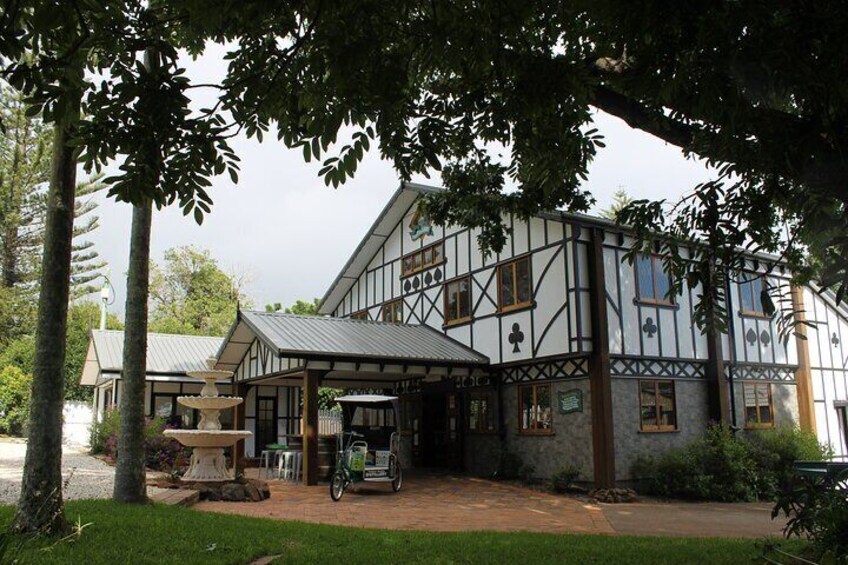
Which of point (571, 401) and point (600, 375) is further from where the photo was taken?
point (571, 401)

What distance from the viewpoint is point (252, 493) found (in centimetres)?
1249

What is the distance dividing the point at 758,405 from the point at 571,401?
18.8 feet

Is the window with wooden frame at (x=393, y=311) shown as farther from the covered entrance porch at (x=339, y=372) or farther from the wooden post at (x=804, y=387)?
the wooden post at (x=804, y=387)

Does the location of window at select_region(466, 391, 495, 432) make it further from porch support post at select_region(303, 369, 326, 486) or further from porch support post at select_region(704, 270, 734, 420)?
porch support post at select_region(704, 270, 734, 420)

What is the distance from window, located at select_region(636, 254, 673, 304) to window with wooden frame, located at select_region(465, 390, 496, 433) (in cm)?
457

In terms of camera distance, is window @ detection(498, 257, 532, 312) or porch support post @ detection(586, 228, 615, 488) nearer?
porch support post @ detection(586, 228, 615, 488)

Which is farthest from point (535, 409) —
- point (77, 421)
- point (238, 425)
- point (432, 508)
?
point (77, 421)

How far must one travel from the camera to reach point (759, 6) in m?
4.58

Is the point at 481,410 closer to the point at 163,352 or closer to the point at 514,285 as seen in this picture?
the point at 514,285

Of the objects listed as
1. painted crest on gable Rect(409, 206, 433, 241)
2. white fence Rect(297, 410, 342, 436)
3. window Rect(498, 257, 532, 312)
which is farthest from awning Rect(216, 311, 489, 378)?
white fence Rect(297, 410, 342, 436)

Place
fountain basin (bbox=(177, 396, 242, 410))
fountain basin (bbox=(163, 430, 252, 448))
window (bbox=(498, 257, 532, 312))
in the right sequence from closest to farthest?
fountain basin (bbox=(163, 430, 252, 448))
fountain basin (bbox=(177, 396, 242, 410))
window (bbox=(498, 257, 532, 312))

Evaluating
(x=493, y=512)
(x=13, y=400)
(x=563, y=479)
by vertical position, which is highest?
(x=13, y=400)

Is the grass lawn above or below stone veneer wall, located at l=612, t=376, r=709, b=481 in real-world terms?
below

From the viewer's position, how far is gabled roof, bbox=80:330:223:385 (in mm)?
23500
